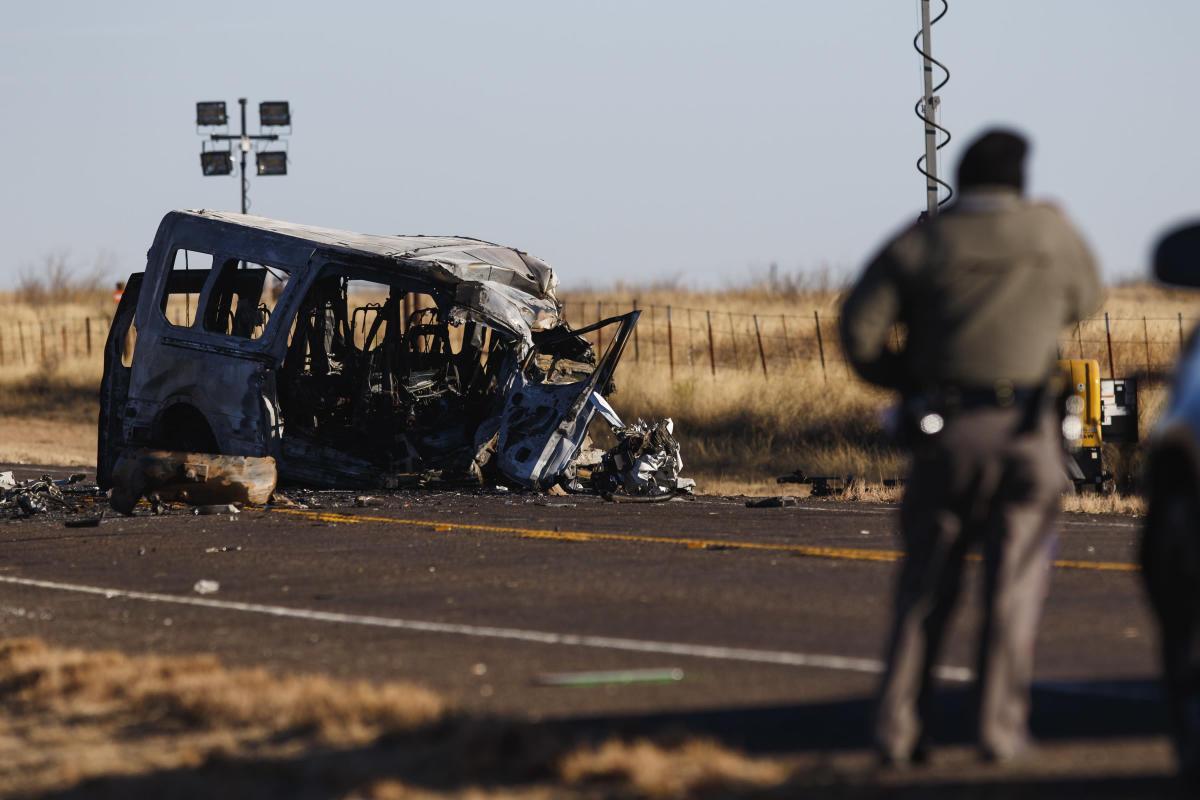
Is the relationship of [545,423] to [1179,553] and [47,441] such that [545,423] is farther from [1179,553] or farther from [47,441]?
[47,441]

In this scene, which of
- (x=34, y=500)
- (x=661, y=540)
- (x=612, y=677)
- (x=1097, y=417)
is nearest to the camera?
(x=612, y=677)

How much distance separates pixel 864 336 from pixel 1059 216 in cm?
66

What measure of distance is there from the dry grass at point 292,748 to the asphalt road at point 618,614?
333 mm

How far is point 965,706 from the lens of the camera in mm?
5684

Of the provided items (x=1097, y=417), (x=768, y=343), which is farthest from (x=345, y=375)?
(x=768, y=343)

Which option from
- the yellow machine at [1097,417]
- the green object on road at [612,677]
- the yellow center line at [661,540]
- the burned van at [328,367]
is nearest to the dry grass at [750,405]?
the yellow machine at [1097,417]

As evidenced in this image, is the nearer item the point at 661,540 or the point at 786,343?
the point at 661,540

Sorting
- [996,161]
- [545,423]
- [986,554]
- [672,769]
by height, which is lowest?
[672,769]

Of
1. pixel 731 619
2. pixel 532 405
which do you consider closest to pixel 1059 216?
pixel 731 619

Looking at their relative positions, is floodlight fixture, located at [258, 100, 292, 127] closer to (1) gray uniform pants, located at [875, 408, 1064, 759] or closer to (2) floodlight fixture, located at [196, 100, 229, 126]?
(2) floodlight fixture, located at [196, 100, 229, 126]

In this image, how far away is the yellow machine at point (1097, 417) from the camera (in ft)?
50.5

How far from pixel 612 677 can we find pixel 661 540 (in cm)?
542

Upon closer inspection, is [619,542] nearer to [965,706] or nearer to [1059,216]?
[965,706]

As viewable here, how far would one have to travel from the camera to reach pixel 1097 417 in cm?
1542
